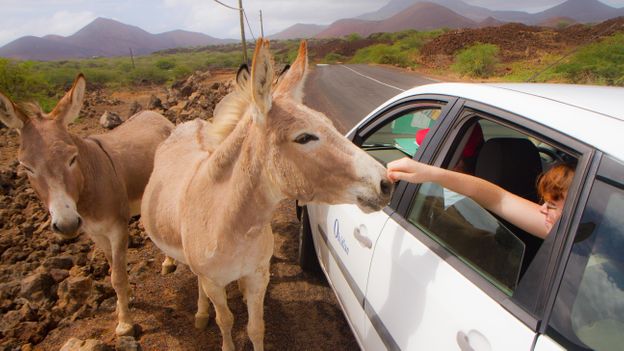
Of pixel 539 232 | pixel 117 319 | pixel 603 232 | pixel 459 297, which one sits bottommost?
pixel 117 319

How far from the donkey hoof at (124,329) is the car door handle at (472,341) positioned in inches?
111

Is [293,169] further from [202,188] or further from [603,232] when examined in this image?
[603,232]

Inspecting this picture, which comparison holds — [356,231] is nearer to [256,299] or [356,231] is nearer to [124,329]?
[256,299]

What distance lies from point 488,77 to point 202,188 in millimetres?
21955

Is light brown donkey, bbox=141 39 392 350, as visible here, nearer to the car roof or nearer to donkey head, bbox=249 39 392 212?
donkey head, bbox=249 39 392 212

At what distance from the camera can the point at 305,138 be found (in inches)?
67.0

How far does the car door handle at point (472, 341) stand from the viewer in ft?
3.86

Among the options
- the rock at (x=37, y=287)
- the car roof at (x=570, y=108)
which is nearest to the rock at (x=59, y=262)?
the rock at (x=37, y=287)

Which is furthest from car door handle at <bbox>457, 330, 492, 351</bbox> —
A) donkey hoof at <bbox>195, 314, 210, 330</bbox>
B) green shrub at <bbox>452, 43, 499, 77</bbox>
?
green shrub at <bbox>452, 43, 499, 77</bbox>

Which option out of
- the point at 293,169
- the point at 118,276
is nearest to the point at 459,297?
the point at 293,169

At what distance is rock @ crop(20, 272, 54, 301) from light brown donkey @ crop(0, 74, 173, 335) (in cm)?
75

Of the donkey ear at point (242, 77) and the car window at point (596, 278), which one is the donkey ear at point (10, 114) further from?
the car window at point (596, 278)

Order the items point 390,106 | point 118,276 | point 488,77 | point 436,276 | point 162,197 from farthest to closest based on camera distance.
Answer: point 488,77
point 118,276
point 162,197
point 390,106
point 436,276

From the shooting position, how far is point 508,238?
1.43m
